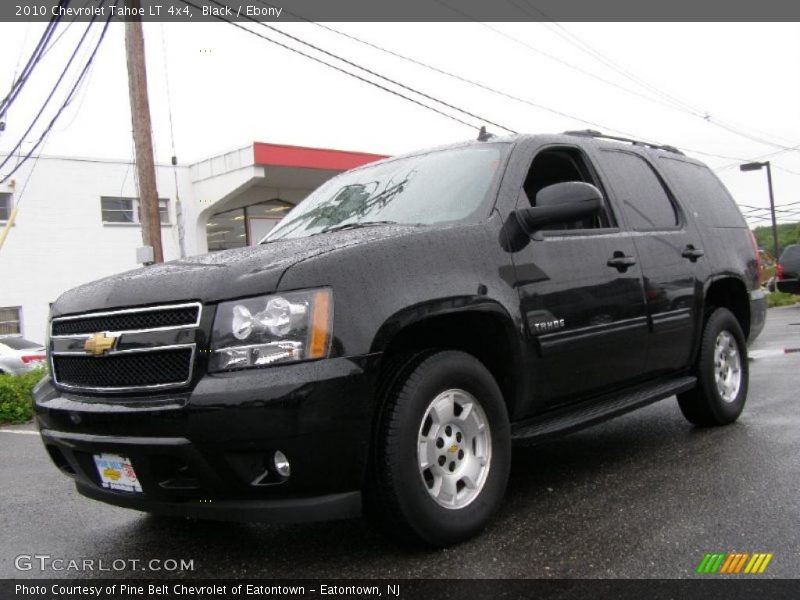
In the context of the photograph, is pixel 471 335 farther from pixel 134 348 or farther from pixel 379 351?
pixel 134 348

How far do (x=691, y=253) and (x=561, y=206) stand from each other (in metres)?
1.73

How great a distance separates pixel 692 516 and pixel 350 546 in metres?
1.60

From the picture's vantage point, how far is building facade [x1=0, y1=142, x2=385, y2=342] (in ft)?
69.1

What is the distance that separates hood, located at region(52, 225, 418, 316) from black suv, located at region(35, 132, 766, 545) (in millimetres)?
13

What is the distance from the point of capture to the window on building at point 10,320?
20875 mm

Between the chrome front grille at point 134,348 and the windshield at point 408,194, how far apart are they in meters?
1.30

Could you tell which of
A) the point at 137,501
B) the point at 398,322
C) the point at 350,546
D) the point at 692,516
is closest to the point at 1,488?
the point at 137,501

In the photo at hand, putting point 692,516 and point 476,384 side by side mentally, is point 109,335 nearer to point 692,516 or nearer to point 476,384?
point 476,384

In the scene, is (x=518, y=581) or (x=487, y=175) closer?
(x=518, y=581)

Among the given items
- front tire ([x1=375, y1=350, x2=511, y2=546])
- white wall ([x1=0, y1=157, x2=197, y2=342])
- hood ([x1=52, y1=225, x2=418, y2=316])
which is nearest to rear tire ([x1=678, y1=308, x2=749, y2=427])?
front tire ([x1=375, y1=350, x2=511, y2=546])

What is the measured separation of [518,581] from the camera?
294 cm

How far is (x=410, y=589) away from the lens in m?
2.90

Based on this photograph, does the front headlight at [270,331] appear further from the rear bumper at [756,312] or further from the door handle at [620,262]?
the rear bumper at [756,312]

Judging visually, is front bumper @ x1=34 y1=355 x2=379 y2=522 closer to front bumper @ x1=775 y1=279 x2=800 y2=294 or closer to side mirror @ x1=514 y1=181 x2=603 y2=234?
side mirror @ x1=514 y1=181 x2=603 y2=234
